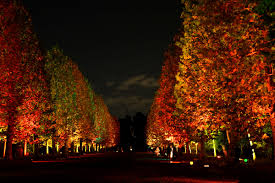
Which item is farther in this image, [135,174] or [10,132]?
[10,132]

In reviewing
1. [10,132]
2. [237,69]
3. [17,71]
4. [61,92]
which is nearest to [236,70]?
[237,69]

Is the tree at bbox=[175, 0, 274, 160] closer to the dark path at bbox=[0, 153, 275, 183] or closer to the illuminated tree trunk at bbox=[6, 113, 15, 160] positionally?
the dark path at bbox=[0, 153, 275, 183]

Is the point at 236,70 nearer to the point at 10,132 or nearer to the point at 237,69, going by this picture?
the point at 237,69

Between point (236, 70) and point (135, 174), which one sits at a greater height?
point (236, 70)

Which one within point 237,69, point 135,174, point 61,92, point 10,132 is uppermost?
point 61,92

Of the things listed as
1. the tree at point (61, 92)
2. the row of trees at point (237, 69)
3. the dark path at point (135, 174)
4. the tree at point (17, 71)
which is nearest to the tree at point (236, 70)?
the row of trees at point (237, 69)

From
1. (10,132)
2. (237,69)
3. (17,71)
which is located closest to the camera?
(237,69)

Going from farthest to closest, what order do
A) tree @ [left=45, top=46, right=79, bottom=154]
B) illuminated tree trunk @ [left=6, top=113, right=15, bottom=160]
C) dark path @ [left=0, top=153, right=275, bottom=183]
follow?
tree @ [left=45, top=46, right=79, bottom=154], illuminated tree trunk @ [left=6, top=113, right=15, bottom=160], dark path @ [left=0, top=153, right=275, bottom=183]

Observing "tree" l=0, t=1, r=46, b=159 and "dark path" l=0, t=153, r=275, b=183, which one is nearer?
"dark path" l=0, t=153, r=275, b=183

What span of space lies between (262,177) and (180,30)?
1023 inches

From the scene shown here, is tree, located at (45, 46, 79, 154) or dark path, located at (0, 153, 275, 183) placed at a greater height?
tree, located at (45, 46, 79, 154)

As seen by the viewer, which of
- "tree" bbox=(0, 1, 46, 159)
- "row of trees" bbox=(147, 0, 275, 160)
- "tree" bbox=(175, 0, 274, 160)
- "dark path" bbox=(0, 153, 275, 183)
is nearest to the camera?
"row of trees" bbox=(147, 0, 275, 160)

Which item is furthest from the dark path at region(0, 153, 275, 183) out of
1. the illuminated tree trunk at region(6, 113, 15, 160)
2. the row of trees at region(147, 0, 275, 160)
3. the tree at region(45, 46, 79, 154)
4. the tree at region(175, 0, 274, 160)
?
the tree at region(45, 46, 79, 154)

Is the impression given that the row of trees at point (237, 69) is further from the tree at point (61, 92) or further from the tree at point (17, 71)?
the tree at point (61, 92)
